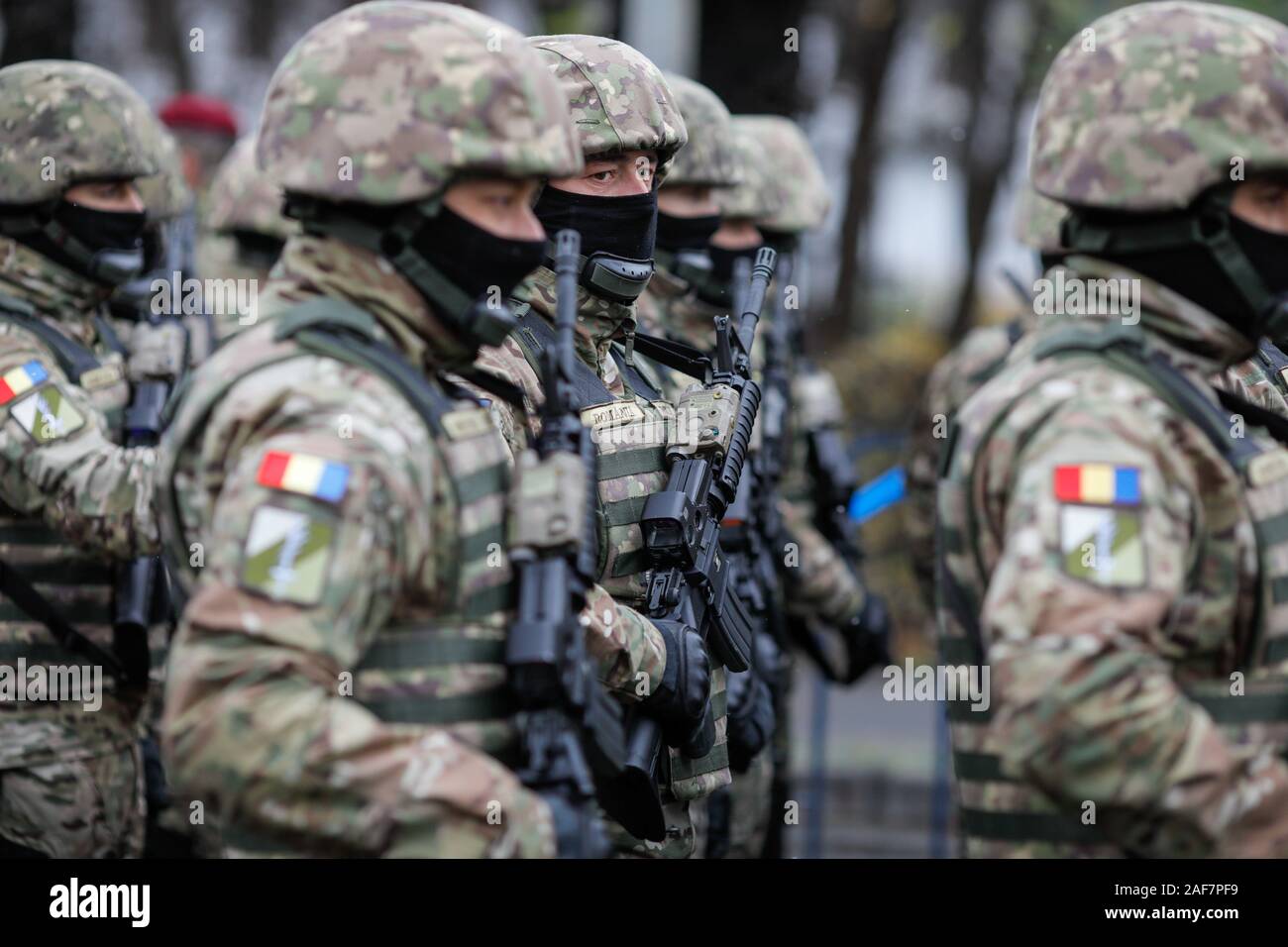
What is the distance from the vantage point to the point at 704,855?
6805 mm

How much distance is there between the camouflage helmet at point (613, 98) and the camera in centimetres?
488

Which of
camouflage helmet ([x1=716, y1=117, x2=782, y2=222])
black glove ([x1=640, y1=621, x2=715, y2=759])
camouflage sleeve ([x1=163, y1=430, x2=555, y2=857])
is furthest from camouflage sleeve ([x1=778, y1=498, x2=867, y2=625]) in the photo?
camouflage sleeve ([x1=163, y1=430, x2=555, y2=857])

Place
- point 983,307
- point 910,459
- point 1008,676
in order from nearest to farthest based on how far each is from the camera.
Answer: point 1008,676 < point 910,459 < point 983,307

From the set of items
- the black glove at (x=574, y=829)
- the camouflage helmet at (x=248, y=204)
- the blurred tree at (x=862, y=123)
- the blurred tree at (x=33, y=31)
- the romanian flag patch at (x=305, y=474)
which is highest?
the blurred tree at (x=862, y=123)

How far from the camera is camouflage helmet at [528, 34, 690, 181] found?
488 centimetres

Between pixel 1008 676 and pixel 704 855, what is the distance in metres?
3.86

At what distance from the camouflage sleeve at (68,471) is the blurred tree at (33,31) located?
460cm

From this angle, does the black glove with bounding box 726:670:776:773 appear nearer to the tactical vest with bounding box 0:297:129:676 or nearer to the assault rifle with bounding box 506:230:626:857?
the tactical vest with bounding box 0:297:129:676

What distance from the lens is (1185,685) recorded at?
3303mm

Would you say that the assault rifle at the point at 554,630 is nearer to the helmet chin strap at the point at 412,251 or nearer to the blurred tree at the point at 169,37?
the helmet chin strap at the point at 412,251

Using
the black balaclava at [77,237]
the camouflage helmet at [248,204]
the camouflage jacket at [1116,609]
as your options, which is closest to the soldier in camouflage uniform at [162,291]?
the black balaclava at [77,237]

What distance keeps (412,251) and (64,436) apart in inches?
79.1

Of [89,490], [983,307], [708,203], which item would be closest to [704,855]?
[708,203]

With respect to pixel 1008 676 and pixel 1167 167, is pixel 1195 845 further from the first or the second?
pixel 1167 167
